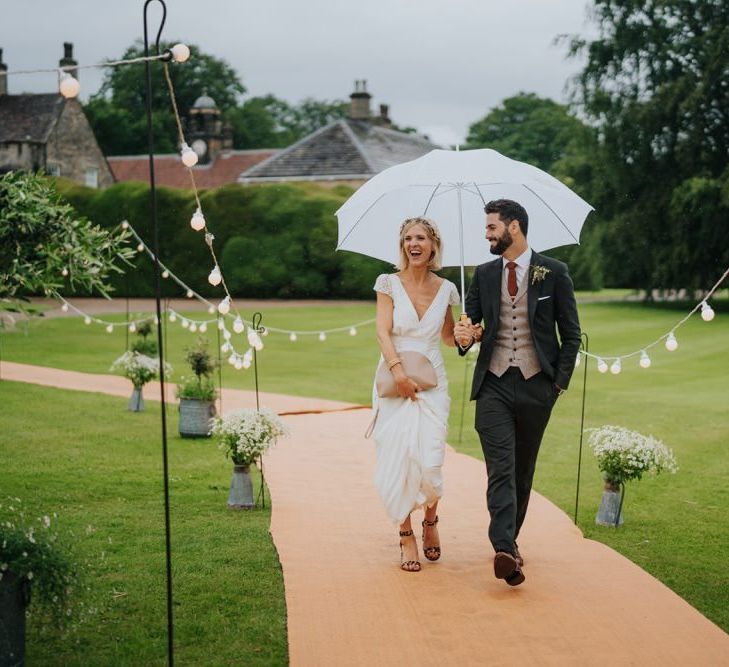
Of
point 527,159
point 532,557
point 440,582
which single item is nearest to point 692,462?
point 532,557

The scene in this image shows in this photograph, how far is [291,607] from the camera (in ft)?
17.9

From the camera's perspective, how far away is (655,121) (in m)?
35.2

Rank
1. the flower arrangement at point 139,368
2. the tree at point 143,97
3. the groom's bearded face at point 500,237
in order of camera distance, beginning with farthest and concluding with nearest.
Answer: the tree at point 143,97
the flower arrangement at point 139,368
the groom's bearded face at point 500,237

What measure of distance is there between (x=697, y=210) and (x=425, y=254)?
2937 centimetres

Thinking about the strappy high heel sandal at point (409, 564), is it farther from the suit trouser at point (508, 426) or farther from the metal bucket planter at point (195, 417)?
the metal bucket planter at point (195, 417)

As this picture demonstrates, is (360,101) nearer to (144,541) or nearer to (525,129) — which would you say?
(525,129)

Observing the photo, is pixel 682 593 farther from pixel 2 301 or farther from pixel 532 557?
pixel 2 301

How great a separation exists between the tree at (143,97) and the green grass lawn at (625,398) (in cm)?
3766

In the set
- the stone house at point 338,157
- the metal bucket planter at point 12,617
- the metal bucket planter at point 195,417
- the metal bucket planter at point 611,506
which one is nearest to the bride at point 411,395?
the metal bucket planter at point 611,506

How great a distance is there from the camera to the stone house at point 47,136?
1799 inches

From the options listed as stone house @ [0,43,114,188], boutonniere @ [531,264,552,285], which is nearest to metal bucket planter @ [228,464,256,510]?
boutonniere @ [531,264,552,285]

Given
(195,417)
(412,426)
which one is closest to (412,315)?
(412,426)

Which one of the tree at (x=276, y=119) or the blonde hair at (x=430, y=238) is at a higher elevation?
the tree at (x=276, y=119)

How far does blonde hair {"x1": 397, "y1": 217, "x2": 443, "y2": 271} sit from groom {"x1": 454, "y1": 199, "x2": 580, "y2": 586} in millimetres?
417
